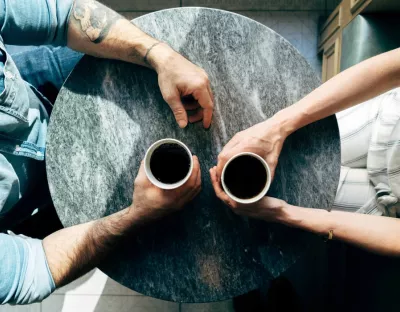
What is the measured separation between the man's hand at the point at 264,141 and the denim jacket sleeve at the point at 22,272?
54cm

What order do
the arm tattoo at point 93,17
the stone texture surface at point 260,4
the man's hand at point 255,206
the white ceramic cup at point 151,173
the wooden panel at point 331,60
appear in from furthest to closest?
the stone texture surface at point 260,4 → the wooden panel at point 331,60 → the arm tattoo at point 93,17 → the man's hand at point 255,206 → the white ceramic cup at point 151,173

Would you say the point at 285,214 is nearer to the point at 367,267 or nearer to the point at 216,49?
the point at 216,49

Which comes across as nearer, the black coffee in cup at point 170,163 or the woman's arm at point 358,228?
the black coffee in cup at point 170,163

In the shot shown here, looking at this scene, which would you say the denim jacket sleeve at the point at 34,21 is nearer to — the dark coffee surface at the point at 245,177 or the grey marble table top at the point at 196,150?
the grey marble table top at the point at 196,150

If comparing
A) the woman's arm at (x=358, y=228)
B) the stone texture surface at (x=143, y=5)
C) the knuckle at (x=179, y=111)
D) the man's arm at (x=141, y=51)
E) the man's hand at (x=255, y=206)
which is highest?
the stone texture surface at (x=143, y=5)

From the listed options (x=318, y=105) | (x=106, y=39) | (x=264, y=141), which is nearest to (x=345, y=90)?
(x=318, y=105)

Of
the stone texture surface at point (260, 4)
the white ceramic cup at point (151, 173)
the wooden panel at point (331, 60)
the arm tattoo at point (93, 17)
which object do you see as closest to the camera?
the white ceramic cup at point (151, 173)

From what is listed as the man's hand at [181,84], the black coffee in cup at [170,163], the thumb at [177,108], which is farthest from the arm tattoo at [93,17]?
the black coffee in cup at [170,163]

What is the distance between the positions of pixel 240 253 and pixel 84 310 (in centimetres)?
121

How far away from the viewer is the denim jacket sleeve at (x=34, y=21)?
90 cm

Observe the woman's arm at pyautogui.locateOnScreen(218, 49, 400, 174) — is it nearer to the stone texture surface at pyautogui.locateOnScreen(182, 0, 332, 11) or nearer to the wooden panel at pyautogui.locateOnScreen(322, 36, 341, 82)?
the wooden panel at pyautogui.locateOnScreen(322, 36, 341, 82)

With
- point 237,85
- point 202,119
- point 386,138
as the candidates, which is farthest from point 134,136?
point 386,138

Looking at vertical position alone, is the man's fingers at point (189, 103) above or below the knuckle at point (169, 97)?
below

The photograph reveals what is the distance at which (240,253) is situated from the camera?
2.88ft
